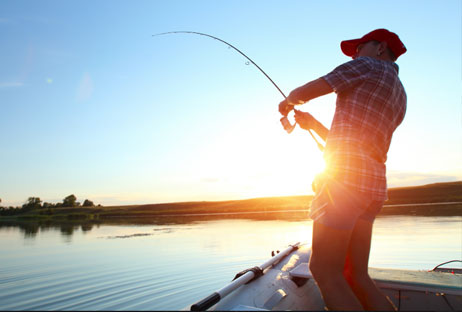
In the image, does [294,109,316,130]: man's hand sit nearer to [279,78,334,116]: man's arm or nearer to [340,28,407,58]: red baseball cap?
[279,78,334,116]: man's arm

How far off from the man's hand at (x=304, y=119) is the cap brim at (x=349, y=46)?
639 mm

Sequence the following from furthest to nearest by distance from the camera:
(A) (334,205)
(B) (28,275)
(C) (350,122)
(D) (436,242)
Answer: (D) (436,242), (B) (28,275), (C) (350,122), (A) (334,205)

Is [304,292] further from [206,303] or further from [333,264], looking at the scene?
[333,264]

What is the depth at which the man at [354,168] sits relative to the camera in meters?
1.93

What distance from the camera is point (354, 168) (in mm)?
1950

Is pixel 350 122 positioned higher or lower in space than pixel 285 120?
lower

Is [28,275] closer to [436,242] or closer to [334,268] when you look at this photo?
[334,268]

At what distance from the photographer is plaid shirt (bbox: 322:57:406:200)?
6.46 ft

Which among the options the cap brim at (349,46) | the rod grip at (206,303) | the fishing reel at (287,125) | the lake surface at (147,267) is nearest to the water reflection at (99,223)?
the lake surface at (147,267)

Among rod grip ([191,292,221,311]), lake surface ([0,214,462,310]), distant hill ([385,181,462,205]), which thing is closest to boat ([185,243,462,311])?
rod grip ([191,292,221,311])

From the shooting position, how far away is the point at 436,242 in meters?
11.3

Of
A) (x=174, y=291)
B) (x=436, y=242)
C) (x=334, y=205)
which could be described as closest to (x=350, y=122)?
(x=334, y=205)

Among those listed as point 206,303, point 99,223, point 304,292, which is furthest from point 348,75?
point 99,223

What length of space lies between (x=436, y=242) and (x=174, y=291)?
9915mm
